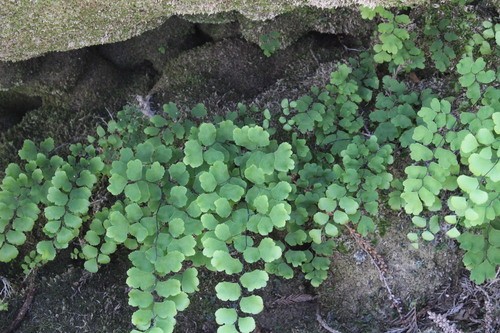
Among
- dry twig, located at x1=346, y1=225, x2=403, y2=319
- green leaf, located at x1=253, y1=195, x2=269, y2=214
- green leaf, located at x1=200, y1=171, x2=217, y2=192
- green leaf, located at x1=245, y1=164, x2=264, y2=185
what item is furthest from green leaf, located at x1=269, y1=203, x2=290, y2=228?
dry twig, located at x1=346, y1=225, x2=403, y2=319

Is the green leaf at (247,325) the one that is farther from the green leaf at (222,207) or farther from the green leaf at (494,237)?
the green leaf at (494,237)

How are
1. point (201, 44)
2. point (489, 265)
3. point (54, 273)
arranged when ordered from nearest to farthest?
1. point (489, 265)
2. point (54, 273)
3. point (201, 44)

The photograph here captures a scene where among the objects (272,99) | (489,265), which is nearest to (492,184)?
(489,265)

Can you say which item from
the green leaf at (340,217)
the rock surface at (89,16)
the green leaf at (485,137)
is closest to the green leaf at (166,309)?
the green leaf at (340,217)

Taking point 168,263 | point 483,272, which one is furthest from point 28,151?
point 483,272

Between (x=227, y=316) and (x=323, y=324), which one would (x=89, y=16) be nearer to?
(x=227, y=316)

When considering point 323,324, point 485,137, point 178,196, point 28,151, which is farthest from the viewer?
point 28,151

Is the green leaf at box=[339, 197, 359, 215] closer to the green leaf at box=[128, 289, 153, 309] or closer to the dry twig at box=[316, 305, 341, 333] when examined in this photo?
the dry twig at box=[316, 305, 341, 333]

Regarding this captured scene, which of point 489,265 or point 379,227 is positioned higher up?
point 489,265

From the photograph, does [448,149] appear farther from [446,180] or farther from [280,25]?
[280,25]
